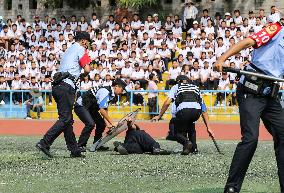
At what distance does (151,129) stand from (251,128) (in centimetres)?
1313

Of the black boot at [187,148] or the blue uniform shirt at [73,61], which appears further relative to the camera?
the black boot at [187,148]

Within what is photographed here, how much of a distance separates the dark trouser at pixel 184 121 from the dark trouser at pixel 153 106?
27.2 feet

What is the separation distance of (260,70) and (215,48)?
647 inches

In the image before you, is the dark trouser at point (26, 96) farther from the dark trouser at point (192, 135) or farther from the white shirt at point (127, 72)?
the dark trouser at point (192, 135)

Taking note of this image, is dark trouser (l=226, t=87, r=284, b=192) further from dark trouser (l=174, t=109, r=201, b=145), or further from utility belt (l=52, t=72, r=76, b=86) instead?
dark trouser (l=174, t=109, r=201, b=145)

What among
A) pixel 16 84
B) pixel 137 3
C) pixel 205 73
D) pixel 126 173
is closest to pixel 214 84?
pixel 205 73

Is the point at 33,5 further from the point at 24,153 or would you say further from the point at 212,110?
the point at 24,153

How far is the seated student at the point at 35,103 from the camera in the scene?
23781 millimetres

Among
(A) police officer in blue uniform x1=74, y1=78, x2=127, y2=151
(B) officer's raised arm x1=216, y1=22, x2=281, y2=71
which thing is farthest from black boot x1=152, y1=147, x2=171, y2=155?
(B) officer's raised arm x1=216, y1=22, x2=281, y2=71

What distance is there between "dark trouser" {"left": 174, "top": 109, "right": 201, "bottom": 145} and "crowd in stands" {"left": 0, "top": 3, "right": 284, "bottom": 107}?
8351 mm

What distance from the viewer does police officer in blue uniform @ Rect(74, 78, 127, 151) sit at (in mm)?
14633

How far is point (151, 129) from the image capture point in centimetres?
2139

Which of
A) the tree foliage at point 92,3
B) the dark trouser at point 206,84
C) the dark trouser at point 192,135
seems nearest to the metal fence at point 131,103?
the dark trouser at point 206,84

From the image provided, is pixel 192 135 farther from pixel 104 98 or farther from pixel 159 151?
pixel 104 98
